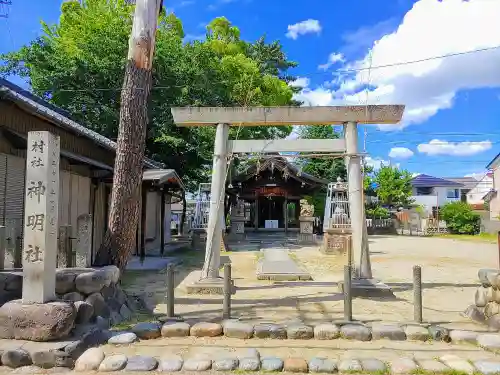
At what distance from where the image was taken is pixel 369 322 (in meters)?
6.11

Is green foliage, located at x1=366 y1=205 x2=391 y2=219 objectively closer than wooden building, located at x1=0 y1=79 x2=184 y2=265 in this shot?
No

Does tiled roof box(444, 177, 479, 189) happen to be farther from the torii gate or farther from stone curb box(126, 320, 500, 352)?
stone curb box(126, 320, 500, 352)

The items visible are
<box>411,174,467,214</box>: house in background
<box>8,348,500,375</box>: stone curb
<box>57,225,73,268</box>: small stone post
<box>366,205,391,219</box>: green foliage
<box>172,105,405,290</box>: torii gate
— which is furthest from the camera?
<box>411,174,467,214</box>: house in background

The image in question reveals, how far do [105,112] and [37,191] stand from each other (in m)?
14.7

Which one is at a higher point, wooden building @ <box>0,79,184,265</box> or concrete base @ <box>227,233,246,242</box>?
wooden building @ <box>0,79,184,265</box>

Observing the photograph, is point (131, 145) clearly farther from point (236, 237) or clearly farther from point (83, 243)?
point (236, 237)

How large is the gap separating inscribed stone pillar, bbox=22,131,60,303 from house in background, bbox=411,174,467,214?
166 feet

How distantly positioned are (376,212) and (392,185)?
2878 millimetres

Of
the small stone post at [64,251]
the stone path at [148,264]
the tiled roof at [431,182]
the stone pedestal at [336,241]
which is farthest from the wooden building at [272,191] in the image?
the tiled roof at [431,182]

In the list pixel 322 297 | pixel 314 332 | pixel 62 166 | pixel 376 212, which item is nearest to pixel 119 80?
pixel 62 166

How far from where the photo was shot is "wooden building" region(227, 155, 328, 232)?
25562 millimetres

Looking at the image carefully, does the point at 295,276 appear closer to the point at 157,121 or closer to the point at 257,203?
the point at 157,121

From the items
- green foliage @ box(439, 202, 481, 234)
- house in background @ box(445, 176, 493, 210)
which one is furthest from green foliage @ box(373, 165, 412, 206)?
house in background @ box(445, 176, 493, 210)

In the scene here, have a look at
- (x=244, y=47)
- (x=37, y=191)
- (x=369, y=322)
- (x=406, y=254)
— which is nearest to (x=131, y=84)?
(x=37, y=191)
